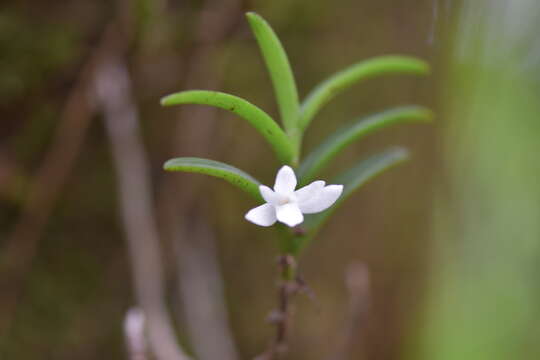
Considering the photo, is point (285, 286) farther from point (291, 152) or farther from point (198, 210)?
point (198, 210)

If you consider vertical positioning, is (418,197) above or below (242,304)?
above

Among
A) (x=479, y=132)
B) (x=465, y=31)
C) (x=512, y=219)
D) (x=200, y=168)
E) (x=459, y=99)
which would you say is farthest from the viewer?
(x=512, y=219)

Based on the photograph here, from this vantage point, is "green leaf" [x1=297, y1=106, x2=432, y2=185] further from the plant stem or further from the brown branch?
the brown branch

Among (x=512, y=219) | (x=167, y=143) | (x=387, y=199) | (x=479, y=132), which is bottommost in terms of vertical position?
(x=387, y=199)

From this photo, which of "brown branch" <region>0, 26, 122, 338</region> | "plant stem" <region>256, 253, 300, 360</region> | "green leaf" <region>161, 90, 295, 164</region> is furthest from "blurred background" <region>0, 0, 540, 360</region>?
"green leaf" <region>161, 90, 295, 164</region>

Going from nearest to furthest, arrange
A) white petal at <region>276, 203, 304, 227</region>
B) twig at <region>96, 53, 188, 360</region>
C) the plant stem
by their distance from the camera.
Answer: white petal at <region>276, 203, 304, 227</region>
the plant stem
twig at <region>96, 53, 188, 360</region>

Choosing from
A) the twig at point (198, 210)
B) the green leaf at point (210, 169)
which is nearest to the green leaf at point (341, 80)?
the green leaf at point (210, 169)

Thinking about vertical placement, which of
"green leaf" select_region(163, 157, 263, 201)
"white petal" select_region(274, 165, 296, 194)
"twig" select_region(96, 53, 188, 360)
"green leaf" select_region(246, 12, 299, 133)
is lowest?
"white petal" select_region(274, 165, 296, 194)

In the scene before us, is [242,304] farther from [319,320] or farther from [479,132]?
[479,132]

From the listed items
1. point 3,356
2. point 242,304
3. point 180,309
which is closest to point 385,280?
point 242,304
